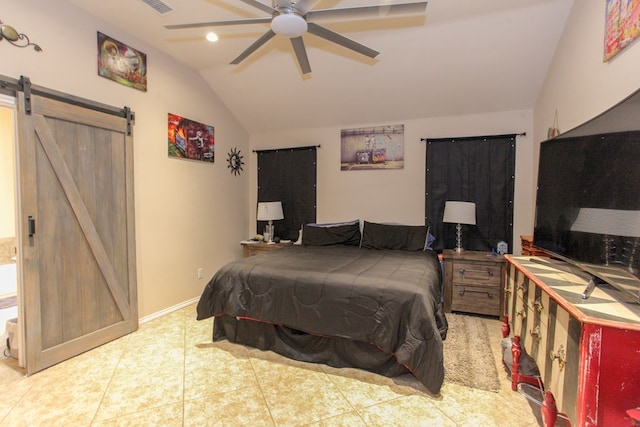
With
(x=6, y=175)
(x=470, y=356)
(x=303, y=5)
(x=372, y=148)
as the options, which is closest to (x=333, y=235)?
(x=372, y=148)

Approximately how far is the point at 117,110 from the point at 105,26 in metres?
0.71

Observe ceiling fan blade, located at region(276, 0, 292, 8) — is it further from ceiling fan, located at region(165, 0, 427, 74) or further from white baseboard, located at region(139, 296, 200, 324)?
white baseboard, located at region(139, 296, 200, 324)

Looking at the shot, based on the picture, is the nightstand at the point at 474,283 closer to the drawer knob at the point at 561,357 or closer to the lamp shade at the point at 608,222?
the lamp shade at the point at 608,222

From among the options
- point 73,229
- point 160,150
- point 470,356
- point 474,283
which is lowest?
point 470,356

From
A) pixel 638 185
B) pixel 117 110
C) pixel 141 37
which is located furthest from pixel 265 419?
pixel 141 37

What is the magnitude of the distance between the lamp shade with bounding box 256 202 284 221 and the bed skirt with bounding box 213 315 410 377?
1780 mm

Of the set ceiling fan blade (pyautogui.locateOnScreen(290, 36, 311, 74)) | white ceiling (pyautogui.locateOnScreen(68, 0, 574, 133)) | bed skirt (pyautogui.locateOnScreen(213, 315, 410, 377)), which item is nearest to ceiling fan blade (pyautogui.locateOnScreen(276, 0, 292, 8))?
ceiling fan blade (pyautogui.locateOnScreen(290, 36, 311, 74))

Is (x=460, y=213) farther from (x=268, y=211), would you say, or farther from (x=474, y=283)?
(x=268, y=211)

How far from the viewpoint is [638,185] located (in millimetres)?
1194

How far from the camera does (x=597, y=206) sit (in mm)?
1464

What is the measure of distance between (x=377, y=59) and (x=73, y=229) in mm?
3135

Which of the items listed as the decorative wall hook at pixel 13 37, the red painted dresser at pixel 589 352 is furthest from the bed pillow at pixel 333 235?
the decorative wall hook at pixel 13 37

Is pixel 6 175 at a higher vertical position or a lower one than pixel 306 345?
higher

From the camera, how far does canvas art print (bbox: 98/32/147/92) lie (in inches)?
109
